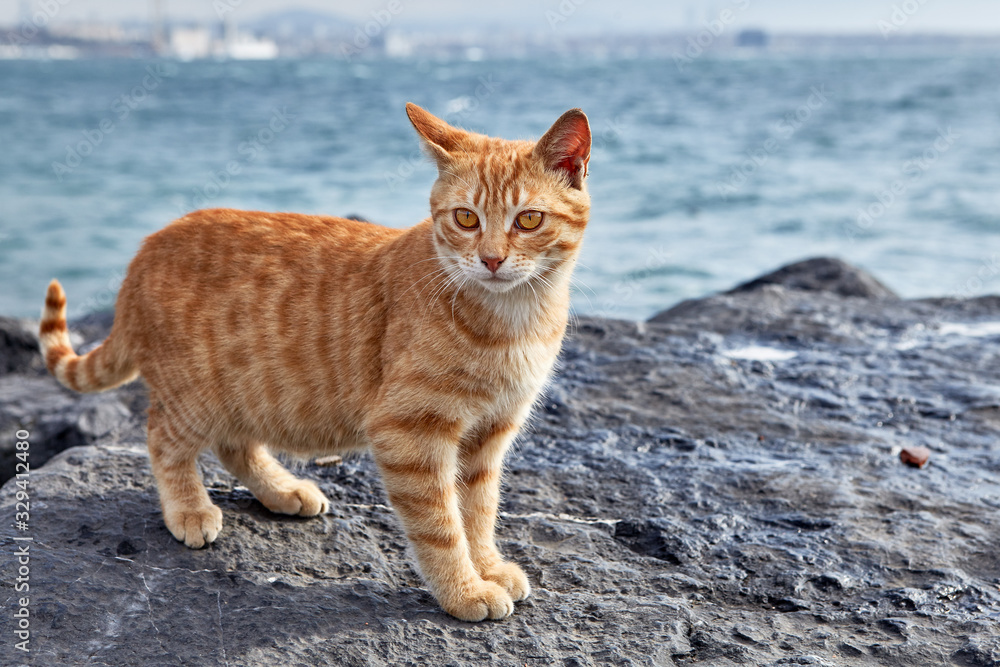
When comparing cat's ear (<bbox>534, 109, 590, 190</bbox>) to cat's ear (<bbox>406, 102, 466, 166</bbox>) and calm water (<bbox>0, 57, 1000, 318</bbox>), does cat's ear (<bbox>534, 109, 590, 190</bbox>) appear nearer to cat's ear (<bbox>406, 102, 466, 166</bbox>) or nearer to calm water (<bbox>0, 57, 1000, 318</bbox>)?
cat's ear (<bbox>406, 102, 466, 166</bbox>)

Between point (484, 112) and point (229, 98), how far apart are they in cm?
1198

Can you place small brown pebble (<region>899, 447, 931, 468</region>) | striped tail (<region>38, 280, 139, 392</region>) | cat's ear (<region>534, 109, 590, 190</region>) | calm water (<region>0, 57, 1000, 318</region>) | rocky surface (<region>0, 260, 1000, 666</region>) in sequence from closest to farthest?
1. rocky surface (<region>0, 260, 1000, 666</region>)
2. cat's ear (<region>534, 109, 590, 190</region>)
3. striped tail (<region>38, 280, 139, 392</region>)
4. small brown pebble (<region>899, 447, 931, 468</region>)
5. calm water (<region>0, 57, 1000, 318</region>)

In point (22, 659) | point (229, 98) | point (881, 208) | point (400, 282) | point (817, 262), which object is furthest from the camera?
point (229, 98)

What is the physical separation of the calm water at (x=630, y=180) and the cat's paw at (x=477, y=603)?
1.46 meters

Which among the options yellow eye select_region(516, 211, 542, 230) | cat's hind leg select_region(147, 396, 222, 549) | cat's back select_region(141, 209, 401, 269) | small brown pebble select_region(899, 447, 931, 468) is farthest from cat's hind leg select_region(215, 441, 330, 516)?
small brown pebble select_region(899, 447, 931, 468)

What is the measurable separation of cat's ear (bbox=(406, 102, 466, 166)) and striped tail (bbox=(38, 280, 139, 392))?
141 cm

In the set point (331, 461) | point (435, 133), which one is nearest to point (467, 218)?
point (435, 133)

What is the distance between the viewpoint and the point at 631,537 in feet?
10.0

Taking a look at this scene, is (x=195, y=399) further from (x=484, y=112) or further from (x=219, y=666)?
(x=484, y=112)

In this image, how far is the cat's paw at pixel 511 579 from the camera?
2.70 meters

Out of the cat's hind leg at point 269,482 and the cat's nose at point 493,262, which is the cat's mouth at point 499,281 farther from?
the cat's hind leg at point 269,482

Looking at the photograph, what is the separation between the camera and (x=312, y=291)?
2895mm

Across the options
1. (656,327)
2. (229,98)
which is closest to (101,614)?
(656,327)

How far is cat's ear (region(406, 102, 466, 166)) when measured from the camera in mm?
2689
